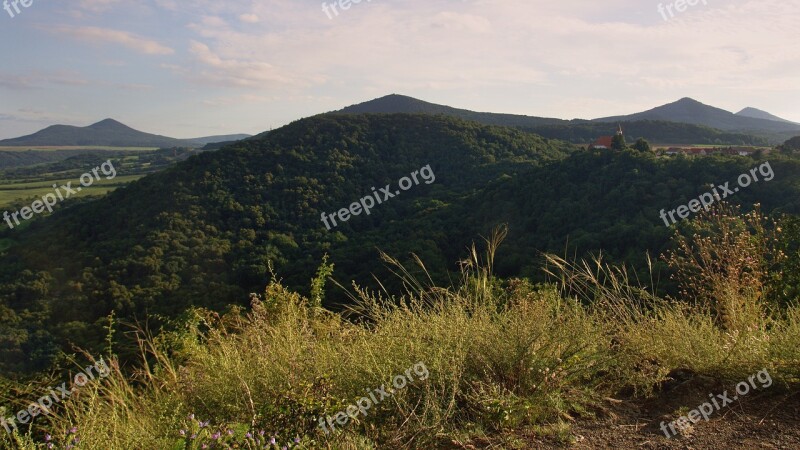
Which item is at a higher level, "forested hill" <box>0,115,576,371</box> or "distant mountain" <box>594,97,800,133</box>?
"distant mountain" <box>594,97,800,133</box>

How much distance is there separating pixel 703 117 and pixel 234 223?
88812 millimetres

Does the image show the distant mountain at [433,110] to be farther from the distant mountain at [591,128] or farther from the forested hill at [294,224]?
the forested hill at [294,224]

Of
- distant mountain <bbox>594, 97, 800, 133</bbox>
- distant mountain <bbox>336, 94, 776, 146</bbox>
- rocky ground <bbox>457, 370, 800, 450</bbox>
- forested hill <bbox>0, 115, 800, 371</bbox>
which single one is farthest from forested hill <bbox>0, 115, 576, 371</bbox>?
distant mountain <bbox>594, 97, 800, 133</bbox>

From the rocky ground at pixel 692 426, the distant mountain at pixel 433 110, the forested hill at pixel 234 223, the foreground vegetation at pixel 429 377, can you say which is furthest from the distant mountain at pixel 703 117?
the rocky ground at pixel 692 426

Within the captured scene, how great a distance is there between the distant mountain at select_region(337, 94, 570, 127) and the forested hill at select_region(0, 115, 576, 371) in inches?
850

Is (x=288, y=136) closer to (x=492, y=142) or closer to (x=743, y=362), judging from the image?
(x=492, y=142)

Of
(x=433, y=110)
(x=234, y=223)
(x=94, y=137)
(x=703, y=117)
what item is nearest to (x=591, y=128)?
(x=433, y=110)

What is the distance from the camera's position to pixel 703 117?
90250 mm

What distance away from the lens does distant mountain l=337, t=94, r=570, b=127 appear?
87.5m

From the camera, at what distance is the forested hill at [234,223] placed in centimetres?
2759

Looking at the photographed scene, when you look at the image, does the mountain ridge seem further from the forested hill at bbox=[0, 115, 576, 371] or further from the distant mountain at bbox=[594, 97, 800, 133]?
the distant mountain at bbox=[594, 97, 800, 133]

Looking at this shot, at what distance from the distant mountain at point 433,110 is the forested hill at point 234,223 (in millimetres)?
21595

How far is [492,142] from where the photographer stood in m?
62.8

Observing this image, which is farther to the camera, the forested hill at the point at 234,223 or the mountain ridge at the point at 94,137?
the mountain ridge at the point at 94,137
